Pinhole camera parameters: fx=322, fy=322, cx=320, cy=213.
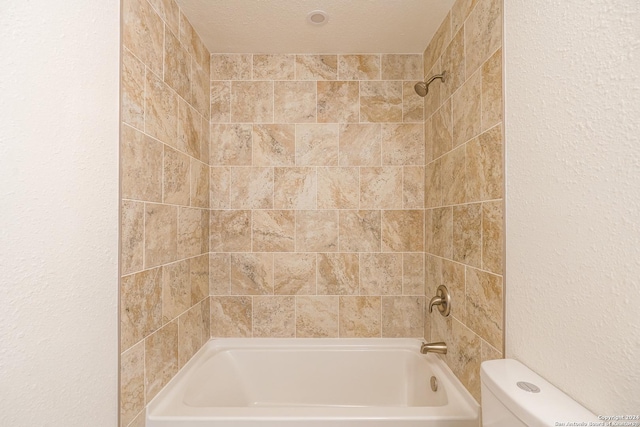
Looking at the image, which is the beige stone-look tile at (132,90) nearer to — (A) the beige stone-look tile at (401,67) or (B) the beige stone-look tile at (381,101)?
(B) the beige stone-look tile at (381,101)

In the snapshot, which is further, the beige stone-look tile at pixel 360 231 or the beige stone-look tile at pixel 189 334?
the beige stone-look tile at pixel 360 231

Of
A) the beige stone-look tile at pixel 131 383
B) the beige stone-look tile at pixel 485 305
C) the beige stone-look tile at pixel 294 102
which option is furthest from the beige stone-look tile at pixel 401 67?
the beige stone-look tile at pixel 131 383

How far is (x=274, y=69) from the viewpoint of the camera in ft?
6.31

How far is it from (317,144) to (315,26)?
2.00 ft

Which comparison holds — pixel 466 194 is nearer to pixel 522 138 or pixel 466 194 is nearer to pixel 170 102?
pixel 522 138

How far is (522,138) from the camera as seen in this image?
0.92 meters

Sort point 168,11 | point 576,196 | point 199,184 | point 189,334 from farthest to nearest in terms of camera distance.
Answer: point 199,184, point 189,334, point 168,11, point 576,196

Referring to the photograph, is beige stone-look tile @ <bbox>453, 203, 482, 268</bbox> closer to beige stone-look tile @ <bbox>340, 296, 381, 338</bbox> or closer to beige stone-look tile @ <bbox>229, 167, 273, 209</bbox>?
beige stone-look tile @ <bbox>340, 296, 381, 338</bbox>

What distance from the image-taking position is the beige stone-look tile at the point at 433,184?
1.65 m

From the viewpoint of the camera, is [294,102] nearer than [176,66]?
No

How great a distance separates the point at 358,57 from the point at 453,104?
75 cm

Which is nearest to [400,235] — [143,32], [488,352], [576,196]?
[488,352]

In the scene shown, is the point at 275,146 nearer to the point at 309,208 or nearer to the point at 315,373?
the point at 309,208

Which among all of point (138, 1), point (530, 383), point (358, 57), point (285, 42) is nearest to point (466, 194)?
point (530, 383)
